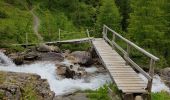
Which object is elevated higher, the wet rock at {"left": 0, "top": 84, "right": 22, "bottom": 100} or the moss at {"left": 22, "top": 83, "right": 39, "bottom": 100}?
the wet rock at {"left": 0, "top": 84, "right": 22, "bottom": 100}

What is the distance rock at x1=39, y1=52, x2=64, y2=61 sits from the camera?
79.0ft

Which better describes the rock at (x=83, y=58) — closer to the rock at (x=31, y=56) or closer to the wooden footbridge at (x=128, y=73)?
the rock at (x=31, y=56)

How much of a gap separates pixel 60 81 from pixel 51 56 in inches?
218

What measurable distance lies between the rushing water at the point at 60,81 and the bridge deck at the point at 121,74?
1769 mm

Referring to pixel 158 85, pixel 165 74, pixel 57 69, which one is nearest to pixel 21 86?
pixel 57 69

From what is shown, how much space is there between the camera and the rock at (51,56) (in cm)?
2408

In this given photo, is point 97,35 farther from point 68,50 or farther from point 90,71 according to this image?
point 90,71

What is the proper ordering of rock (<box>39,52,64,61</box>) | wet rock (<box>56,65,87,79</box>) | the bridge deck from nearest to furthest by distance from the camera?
1. the bridge deck
2. wet rock (<box>56,65,87,79</box>)
3. rock (<box>39,52,64,61</box>)

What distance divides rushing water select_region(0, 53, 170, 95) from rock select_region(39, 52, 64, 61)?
1.95 ft

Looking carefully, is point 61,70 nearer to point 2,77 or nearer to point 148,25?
point 2,77

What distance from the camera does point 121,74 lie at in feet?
47.7

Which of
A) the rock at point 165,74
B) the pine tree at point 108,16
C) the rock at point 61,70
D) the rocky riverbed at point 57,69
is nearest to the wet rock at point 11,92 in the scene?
the rocky riverbed at point 57,69

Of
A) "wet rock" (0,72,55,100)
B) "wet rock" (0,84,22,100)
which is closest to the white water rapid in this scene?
"wet rock" (0,72,55,100)

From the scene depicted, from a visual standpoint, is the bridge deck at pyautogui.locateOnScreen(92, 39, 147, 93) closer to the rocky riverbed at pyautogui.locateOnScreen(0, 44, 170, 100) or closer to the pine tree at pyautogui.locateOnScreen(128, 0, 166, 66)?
the rocky riverbed at pyautogui.locateOnScreen(0, 44, 170, 100)
